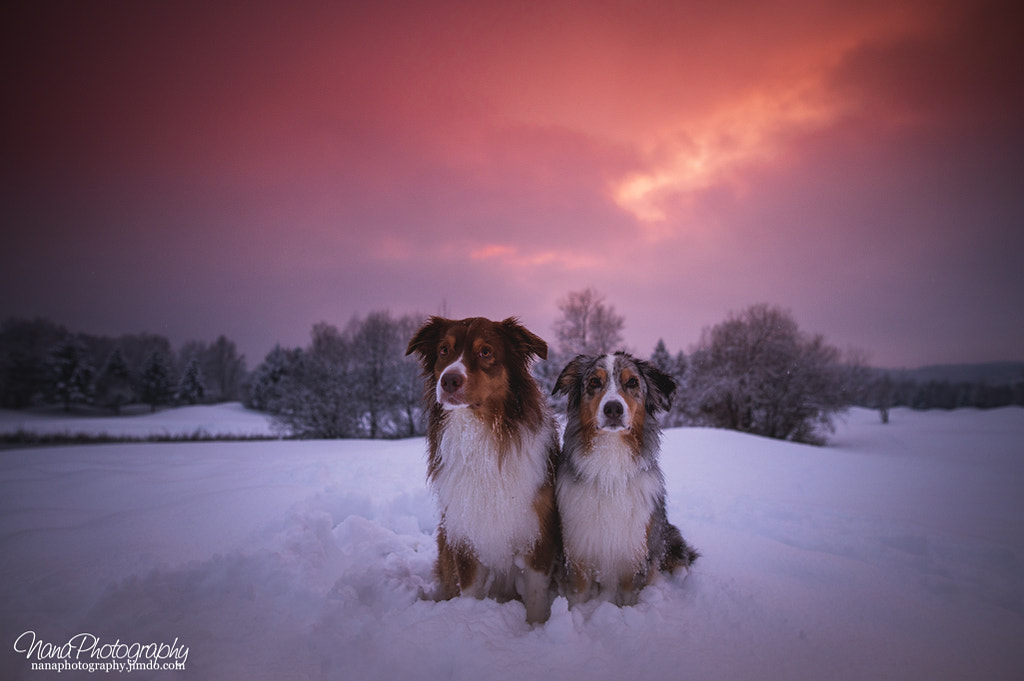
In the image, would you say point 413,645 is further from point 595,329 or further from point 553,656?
point 595,329

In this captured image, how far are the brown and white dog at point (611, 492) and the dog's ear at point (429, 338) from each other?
4.30 feet

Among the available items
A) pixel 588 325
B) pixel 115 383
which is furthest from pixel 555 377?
pixel 115 383

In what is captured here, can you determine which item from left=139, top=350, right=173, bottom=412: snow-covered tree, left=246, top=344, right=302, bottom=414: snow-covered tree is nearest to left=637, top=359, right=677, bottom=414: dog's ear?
left=246, top=344, right=302, bottom=414: snow-covered tree

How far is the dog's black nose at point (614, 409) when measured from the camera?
9.08ft

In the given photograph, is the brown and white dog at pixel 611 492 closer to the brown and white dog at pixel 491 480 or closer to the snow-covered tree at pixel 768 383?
the brown and white dog at pixel 491 480

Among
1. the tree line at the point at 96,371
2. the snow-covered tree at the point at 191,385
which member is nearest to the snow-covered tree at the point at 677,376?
the tree line at the point at 96,371

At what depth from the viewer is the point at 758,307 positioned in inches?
761

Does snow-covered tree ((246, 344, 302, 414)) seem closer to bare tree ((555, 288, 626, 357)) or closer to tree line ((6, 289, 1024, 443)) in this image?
tree line ((6, 289, 1024, 443))

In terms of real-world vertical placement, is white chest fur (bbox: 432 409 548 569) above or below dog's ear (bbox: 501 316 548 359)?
below

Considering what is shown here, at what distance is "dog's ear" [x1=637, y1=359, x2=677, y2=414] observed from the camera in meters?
3.25

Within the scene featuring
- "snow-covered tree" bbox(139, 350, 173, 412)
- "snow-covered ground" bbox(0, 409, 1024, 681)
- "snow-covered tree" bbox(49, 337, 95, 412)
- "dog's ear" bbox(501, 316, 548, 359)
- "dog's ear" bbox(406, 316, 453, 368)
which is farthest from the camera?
"snow-covered tree" bbox(139, 350, 173, 412)

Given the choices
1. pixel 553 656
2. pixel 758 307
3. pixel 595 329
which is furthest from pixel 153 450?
pixel 758 307

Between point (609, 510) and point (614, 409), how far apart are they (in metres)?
0.79

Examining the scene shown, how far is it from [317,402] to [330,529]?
72.0 feet
